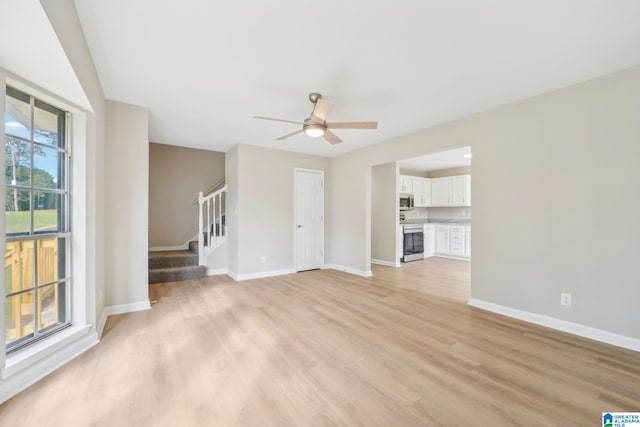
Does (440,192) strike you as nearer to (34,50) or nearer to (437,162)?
(437,162)

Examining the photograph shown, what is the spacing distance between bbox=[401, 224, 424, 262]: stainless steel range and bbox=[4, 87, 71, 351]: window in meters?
6.11

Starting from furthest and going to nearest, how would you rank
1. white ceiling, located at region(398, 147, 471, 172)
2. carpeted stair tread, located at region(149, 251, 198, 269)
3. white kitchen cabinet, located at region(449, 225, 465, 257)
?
1. white kitchen cabinet, located at region(449, 225, 465, 257)
2. white ceiling, located at region(398, 147, 471, 172)
3. carpeted stair tread, located at region(149, 251, 198, 269)

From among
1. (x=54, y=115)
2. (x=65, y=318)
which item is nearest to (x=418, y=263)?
(x=65, y=318)

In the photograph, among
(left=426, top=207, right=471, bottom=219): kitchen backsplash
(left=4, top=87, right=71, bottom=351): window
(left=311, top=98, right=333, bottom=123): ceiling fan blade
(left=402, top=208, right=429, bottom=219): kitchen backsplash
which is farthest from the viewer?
(left=402, top=208, right=429, bottom=219): kitchen backsplash

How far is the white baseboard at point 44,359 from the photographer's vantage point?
1.69 m

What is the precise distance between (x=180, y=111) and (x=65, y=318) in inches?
102

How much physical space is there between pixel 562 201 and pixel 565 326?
4.29 ft

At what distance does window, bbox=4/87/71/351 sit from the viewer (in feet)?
5.90

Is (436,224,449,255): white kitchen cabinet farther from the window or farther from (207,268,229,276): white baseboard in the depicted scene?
the window

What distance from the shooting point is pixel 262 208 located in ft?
16.5

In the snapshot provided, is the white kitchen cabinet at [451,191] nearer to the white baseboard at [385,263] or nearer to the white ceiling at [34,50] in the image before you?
the white baseboard at [385,263]

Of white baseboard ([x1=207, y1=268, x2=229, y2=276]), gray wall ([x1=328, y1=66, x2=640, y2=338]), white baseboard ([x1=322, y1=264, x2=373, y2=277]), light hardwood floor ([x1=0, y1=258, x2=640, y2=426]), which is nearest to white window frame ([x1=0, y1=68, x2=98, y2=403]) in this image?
light hardwood floor ([x1=0, y1=258, x2=640, y2=426])

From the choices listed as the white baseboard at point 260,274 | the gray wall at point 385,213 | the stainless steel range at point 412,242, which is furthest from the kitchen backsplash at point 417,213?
the white baseboard at point 260,274

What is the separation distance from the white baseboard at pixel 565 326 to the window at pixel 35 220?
177 inches
